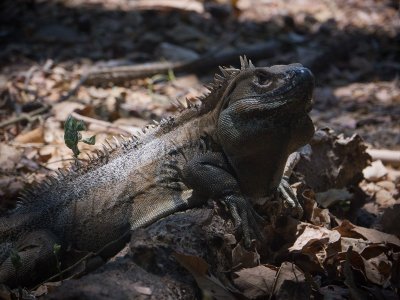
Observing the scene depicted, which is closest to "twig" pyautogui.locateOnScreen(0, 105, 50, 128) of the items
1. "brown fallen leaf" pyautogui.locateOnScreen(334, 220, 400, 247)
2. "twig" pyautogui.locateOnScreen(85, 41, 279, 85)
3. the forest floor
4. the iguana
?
the forest floor

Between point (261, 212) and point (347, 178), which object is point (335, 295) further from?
point (347, 178)

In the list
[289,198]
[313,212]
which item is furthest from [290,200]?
[313,212]

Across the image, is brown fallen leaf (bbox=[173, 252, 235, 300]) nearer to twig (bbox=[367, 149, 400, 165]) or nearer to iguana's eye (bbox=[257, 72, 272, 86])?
iguana's eye (bbox=[257, 72, 272, 86])

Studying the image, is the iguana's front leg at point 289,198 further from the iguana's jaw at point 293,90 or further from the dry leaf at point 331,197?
the iguana's jaw at point 293,90

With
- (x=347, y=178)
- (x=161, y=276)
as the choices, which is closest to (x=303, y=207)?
(x=347, y=178)

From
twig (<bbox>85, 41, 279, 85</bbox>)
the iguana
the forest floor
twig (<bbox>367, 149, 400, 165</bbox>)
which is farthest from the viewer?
twig (<bbox>85, 41, 279, 85</bbox>)

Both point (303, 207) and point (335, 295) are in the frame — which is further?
point (303, 207)
